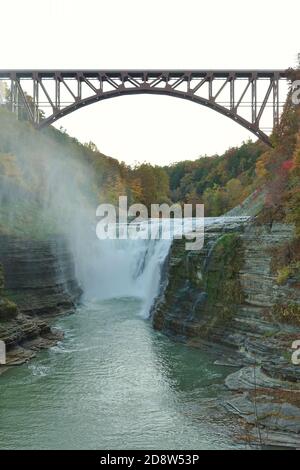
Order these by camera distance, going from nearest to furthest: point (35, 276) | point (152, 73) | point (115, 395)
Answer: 1. point (115, 395)
2. point (35, 276)
3. point (152, 73)

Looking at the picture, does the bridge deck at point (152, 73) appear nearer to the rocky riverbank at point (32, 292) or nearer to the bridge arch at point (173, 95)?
the bridge arch at point (173, 95)

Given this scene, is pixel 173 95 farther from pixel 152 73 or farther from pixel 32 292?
pixel 32 292

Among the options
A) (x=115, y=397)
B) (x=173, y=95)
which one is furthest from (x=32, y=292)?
(x=173, y=95)

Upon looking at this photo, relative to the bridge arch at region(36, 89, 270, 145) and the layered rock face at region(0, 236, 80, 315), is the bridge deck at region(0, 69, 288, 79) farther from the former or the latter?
the layered rock face at region(0, 236, 80, 315)

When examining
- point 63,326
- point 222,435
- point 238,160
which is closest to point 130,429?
point 222,435

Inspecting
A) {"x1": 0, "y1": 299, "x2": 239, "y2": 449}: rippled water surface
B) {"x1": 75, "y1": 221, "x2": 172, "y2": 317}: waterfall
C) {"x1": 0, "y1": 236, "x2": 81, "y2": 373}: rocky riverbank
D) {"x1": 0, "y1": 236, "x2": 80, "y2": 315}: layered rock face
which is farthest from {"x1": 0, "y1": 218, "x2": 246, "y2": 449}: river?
{"x1": 75, "y1": 221, "x2": 172, "y2": 317}: waterfall

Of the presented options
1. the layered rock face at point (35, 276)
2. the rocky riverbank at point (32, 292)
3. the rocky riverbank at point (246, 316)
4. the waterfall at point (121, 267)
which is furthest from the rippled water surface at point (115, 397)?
the waterfall at point (121, 267)
